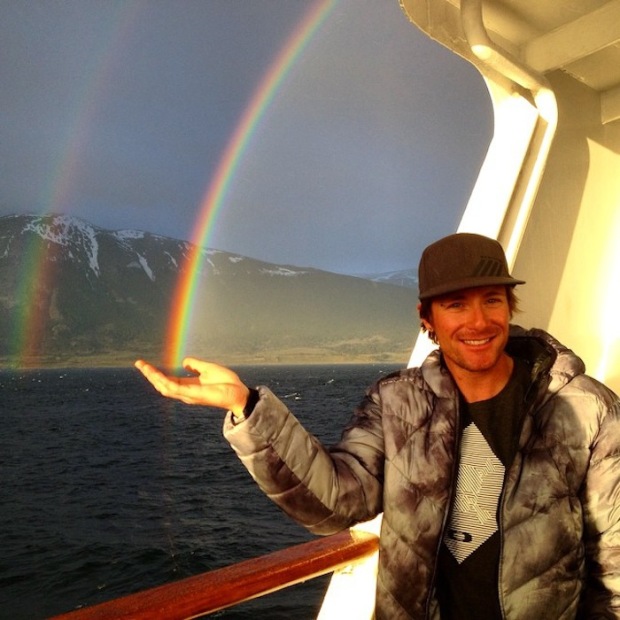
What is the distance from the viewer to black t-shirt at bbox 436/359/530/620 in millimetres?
1500

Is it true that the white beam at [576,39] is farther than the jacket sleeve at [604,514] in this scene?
Yes

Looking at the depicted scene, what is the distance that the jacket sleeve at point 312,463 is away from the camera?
1.37 meters

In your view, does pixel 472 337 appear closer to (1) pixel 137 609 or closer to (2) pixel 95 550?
(1) pixel 137 609

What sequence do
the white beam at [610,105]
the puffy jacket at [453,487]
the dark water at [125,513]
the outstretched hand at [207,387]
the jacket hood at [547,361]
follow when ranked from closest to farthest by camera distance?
the outstretched hand at [207,387] → the puffy jacket at [453,487] → the jacket hood at [547,361] → the white beam at [610,105] → the dark water at [125,513]

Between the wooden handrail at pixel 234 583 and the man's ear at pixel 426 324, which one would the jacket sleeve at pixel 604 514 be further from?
the wooden handrail at pixel 234 583

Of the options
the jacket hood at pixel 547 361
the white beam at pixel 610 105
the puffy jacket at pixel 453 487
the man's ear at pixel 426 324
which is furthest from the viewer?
the white beam at pixel 610 105

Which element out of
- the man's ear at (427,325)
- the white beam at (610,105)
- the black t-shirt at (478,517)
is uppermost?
the white beam at (610,105)

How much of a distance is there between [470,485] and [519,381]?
318 mm

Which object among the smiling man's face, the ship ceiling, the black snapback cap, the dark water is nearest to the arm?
the smiling man's face

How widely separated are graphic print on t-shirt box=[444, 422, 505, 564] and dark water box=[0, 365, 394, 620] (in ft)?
47.3

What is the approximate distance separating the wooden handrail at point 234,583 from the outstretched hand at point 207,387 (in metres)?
0.44

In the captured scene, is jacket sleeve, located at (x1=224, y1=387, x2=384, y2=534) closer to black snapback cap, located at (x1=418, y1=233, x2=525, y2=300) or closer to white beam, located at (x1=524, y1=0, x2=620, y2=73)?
black snapback cap, located at (x1=418, y1=233, x2=525, y2=300)

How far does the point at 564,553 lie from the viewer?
4.83 ft

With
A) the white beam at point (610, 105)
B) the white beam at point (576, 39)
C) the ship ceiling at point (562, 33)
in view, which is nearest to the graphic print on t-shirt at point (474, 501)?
the ship ceiling at point (562, 33)
